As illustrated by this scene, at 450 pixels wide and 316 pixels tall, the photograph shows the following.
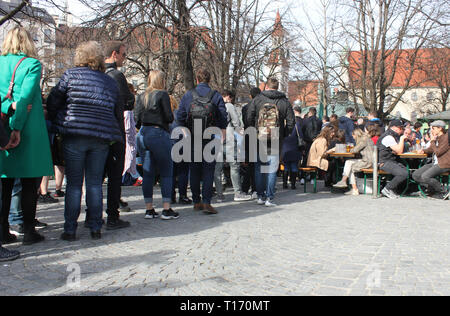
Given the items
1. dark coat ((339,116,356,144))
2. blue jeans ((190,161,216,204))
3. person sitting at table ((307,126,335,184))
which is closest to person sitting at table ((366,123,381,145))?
person sitting at table ((307,126,335,184))

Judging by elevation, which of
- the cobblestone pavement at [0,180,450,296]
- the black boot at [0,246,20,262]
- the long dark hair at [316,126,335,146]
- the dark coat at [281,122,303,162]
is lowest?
the cobblestone pavement at [0,180,450,296]

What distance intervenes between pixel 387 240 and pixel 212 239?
1.96 meters

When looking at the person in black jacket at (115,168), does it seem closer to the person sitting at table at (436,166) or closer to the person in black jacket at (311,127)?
the person sitting at table at (436,166)

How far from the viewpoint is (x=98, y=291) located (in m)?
3.46

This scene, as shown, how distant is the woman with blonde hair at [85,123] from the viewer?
16.3 ft

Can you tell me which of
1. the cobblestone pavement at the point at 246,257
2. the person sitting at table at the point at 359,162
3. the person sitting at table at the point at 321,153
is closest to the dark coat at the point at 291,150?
the person sitting at table at the point at 321,153

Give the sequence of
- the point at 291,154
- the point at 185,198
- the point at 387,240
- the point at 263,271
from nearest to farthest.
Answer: the point at 263,271, the point at 387,240, the point at 185,198, the point at 291,154

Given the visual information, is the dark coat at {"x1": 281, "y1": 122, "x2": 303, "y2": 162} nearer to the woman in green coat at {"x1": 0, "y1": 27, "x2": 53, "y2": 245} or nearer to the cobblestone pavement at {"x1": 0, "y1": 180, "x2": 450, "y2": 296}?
the cobblestone pavement at {"x1": 0, "y1": 180, "x2": 450, "y2": 296}

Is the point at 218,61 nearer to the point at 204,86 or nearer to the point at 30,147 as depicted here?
the point at 204,86

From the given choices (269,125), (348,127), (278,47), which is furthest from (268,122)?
(278,47)

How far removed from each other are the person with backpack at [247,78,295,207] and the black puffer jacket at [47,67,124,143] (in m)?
3.50

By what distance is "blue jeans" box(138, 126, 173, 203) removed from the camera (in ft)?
20.6

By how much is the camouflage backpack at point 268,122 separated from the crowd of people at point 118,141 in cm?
2
